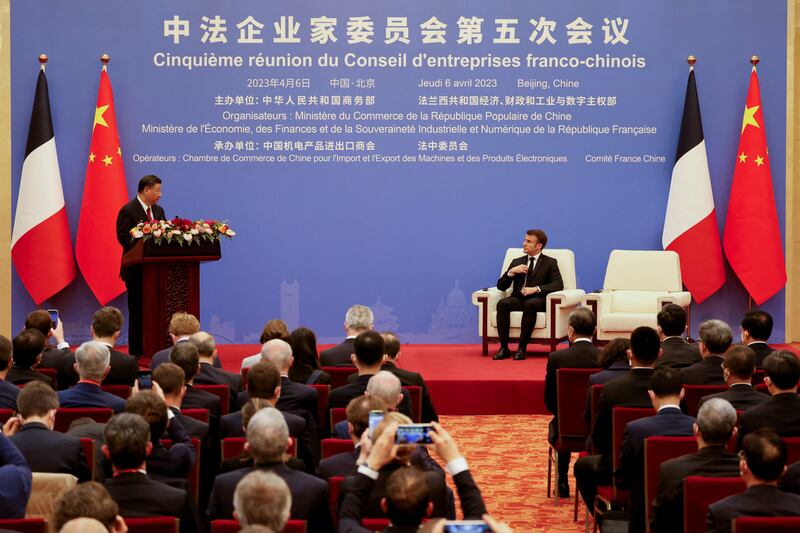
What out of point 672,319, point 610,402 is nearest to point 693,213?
point 672,319

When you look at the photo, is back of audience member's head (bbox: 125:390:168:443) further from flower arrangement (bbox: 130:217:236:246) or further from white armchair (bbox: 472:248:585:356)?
white armchair (bbox: 472:248:585:356)

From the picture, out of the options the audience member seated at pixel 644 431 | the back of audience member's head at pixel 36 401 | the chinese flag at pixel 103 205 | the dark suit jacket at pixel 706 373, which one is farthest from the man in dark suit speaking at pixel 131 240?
the audience member seated at pixel 644 431

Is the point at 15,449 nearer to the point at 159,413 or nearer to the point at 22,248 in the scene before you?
the point at 159,413

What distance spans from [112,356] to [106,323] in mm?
210

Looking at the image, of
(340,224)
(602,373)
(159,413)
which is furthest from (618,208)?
(159,413)

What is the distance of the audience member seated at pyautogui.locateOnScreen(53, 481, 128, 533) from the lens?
310 cm

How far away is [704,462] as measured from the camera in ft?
14.5

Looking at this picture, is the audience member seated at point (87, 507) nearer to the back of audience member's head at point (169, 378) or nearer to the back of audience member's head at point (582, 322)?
the back of audience member's head at point (169, 378)

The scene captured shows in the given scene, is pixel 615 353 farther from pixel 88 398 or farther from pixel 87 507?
pixel 87 507

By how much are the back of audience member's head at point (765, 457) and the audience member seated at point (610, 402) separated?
1.74 meters

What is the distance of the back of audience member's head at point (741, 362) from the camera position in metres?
5.43

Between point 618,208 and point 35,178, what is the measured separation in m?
5.46

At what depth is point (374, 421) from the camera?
12.0 ft

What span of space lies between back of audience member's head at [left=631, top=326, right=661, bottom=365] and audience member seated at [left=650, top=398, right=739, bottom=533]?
4.80 feet
